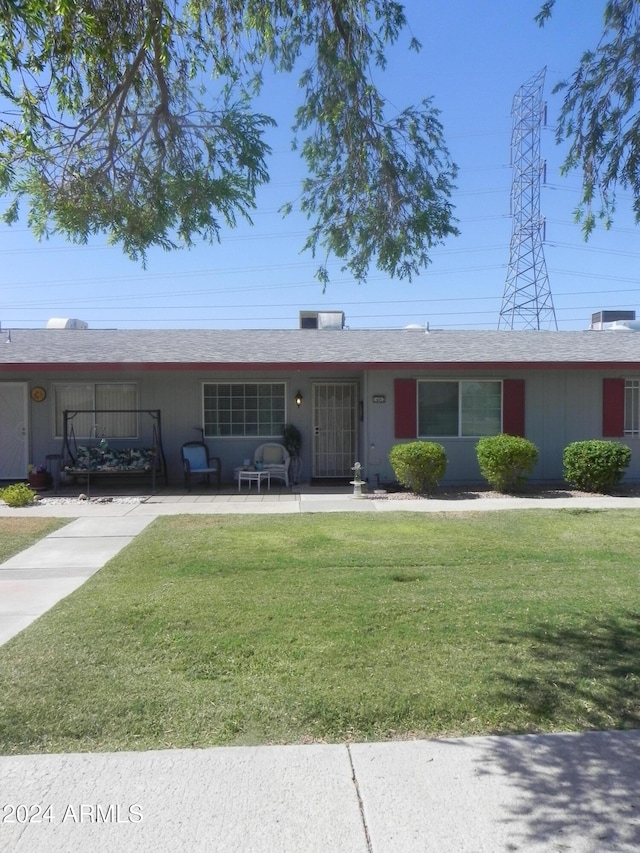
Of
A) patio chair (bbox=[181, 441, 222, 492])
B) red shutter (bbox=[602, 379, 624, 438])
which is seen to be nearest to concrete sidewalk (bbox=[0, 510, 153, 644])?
patio chair (bbox=[181, 441, 222, 492])

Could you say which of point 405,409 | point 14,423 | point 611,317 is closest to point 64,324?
point 14,423

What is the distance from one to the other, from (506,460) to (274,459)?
4.72 meters

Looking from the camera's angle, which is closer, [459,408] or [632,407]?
[459,408]

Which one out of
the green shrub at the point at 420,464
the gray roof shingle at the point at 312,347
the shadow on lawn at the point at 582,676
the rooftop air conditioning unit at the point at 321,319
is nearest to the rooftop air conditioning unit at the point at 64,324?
the gray roof shingle at the point at 312,347

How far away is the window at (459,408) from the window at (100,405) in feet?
19.5

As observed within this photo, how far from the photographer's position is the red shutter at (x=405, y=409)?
1451cm

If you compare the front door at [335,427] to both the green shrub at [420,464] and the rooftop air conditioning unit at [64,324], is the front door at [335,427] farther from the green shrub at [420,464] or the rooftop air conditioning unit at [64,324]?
the rooftop air conditioning unit at [64,324]

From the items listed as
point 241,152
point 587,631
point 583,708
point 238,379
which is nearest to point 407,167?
point 241,152

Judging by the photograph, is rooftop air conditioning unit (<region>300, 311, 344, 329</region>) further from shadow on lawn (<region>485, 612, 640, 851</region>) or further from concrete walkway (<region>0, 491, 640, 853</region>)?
concrete walkway (<region>0, 491, 640, 853</region>)

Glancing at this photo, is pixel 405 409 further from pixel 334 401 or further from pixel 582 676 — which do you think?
pixel 582 676

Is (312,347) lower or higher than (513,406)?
higher

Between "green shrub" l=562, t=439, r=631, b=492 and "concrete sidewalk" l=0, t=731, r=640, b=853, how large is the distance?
10009 millimetres

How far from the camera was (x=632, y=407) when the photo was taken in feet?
49.8

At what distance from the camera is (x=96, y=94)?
21.9 ft
